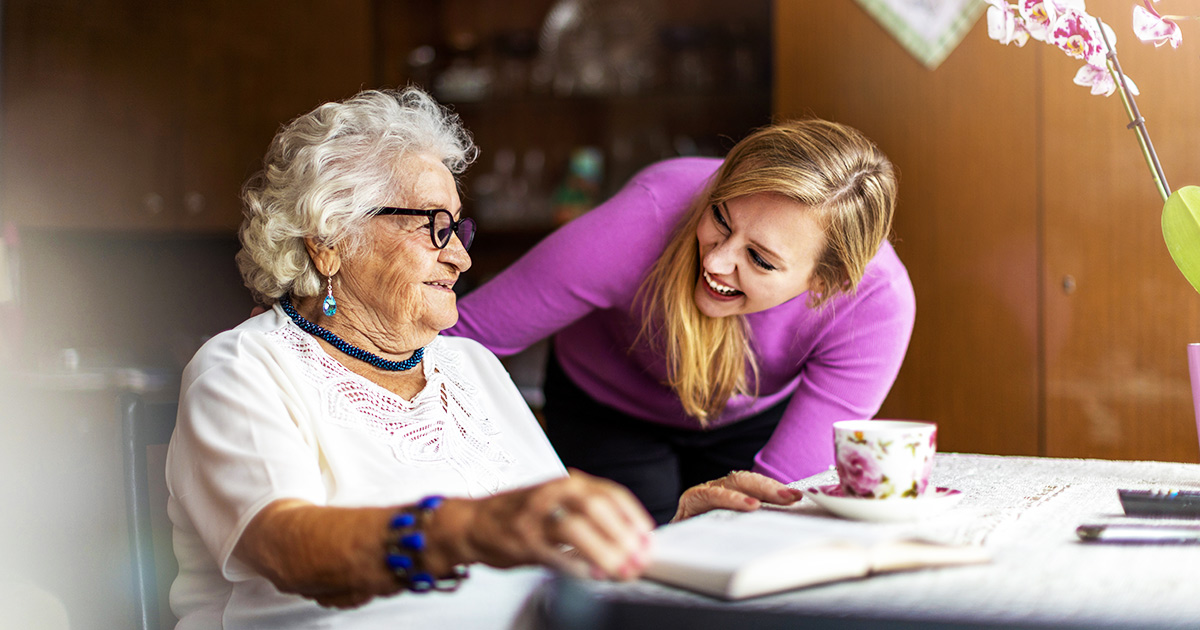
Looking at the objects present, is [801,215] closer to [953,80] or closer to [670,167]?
[670,167]

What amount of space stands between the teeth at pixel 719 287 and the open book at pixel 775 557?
2.24 ft

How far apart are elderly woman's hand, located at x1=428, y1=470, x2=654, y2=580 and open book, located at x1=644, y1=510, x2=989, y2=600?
0.06 m

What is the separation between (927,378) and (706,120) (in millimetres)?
1254

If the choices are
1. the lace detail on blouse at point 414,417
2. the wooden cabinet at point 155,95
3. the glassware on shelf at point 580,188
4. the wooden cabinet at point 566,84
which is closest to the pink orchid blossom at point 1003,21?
the lace detail on blouse at point 414,417

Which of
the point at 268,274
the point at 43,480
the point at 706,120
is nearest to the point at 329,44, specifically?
the point at 706,120

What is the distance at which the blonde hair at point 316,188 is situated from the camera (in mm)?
1215

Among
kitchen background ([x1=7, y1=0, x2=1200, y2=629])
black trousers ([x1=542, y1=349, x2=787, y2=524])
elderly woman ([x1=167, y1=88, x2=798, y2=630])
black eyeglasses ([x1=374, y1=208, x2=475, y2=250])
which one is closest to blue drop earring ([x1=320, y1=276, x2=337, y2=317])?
elderly woman ([x1=167, y1=88, x2=798, y2=630])

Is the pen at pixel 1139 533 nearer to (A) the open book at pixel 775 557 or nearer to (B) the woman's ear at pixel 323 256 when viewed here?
(A) the open book at pixel 775 557

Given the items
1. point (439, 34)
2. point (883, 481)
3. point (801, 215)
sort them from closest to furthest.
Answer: point (883, 481)
point (801, 215)
point (439, 34)

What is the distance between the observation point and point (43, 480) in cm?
276

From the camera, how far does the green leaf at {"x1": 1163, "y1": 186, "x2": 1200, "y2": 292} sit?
120 cm

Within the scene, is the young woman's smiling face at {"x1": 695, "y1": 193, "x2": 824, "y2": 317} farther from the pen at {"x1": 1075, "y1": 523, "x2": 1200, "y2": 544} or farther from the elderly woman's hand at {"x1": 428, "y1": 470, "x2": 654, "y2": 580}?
the elderly woman's hand at {"x1": 428, "y1": 470, "x2": 654, "y2": 580}

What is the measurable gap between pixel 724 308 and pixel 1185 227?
0.61 m

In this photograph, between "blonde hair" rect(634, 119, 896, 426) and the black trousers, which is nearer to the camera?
"blonde hair" rect(634, 119, 896, 426)
